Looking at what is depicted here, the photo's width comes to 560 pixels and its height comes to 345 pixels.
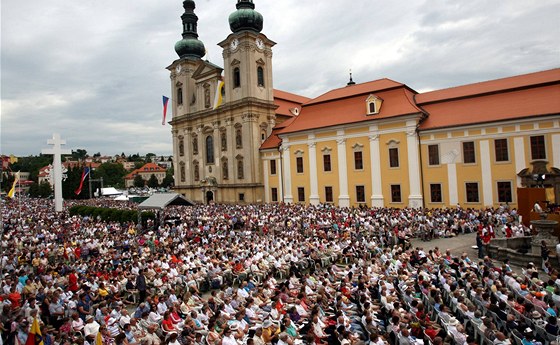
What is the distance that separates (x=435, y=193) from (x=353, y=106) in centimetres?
1078

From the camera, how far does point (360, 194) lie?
3316 cm

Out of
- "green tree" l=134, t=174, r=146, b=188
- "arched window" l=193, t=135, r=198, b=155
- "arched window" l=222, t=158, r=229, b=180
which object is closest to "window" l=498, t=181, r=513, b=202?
"arched window" l=222, t=158, r=229, b=180

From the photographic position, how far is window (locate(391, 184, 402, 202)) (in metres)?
30.8

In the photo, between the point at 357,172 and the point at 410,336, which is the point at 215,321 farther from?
the point at 357,172

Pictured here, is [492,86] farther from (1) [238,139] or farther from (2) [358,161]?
(1) [238,139]

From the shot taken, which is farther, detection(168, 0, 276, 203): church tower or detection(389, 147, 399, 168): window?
detection(168, 0, 276, 203): church tower

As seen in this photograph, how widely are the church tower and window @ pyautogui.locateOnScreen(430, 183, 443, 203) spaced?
18692 mm

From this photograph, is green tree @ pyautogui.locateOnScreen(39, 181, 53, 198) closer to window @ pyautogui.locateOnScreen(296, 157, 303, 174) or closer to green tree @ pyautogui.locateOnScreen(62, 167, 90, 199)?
green tree @ pyautogui.locateOnScreen(62, 167, 90, 199)

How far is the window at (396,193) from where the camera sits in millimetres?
30812

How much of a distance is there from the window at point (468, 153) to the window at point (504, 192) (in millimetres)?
2548

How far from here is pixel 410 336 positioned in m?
7.41

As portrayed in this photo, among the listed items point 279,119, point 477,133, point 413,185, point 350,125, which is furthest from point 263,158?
point 477,133

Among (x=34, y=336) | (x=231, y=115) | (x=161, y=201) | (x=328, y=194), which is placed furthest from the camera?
(x=231, y=115)

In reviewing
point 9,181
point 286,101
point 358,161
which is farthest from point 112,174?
point 358,161
